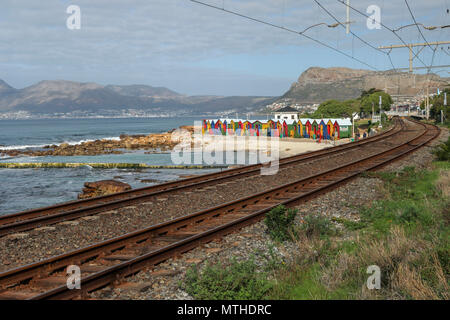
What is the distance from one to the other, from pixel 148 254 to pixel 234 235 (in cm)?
277

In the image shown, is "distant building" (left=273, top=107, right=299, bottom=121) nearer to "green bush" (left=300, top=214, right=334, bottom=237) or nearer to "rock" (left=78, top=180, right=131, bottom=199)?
"rock" (left=78, top=180, right=131, bottom=199)

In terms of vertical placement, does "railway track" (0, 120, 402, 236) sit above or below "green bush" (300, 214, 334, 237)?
below

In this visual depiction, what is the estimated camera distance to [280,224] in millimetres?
10297

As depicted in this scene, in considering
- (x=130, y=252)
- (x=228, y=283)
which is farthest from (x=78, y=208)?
(x=228, y=283)

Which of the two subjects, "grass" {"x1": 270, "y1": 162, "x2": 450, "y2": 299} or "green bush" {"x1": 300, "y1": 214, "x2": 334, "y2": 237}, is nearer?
"grass" {"x1": 270, "y1": 162, "x2": 450, "y2": 299}

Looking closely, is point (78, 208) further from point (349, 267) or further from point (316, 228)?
point (349, 267)

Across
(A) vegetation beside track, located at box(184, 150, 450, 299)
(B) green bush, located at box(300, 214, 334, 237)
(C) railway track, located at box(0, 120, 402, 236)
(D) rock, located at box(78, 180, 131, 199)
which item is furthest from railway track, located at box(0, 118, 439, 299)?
(D) rock, located at box(78, 180, 131, 199)

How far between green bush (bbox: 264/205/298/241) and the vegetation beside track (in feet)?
0.49

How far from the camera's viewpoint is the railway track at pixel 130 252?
282 inches

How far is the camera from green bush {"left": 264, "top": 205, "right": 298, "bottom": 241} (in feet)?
32.7

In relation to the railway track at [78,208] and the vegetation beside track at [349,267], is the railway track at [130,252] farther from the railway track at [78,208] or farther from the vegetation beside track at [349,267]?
the railway track at [78,208]

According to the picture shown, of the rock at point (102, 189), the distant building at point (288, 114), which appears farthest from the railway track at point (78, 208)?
the distant building at point (288, 114)

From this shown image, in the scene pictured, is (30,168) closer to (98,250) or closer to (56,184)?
(56,184)
